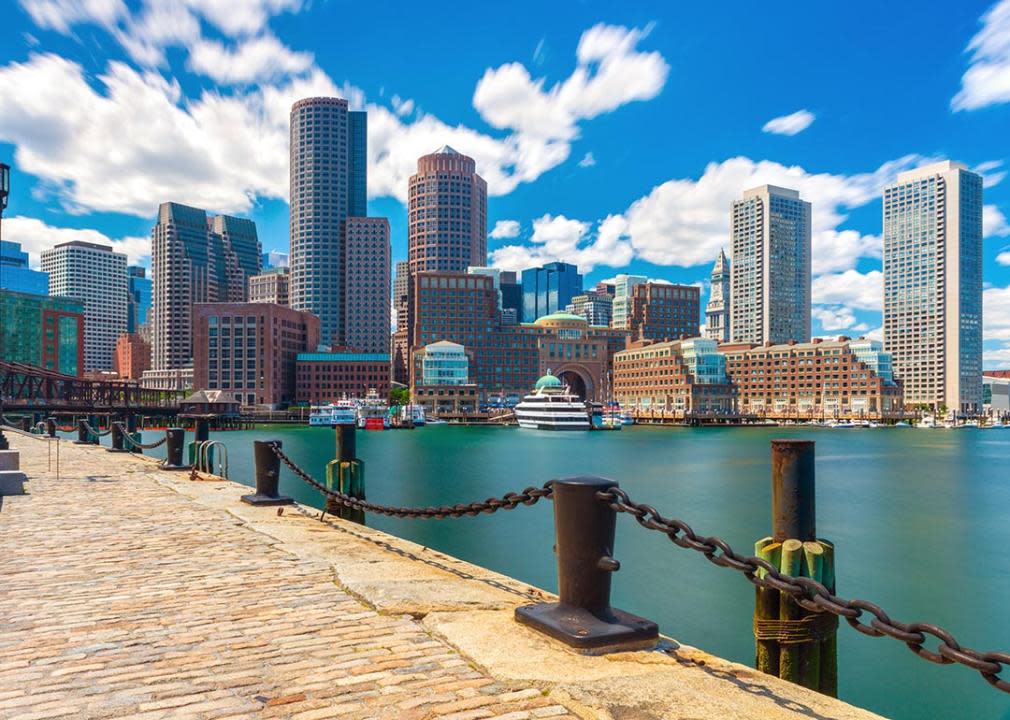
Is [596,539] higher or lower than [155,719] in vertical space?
higher

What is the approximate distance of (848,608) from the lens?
470 centimetres

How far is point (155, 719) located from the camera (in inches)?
189

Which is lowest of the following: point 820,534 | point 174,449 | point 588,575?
point 820,534

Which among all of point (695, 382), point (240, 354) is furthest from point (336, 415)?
point (695, 382)

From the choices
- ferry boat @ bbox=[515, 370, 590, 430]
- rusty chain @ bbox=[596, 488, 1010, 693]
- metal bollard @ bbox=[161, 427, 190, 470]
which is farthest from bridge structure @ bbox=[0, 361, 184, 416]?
ferry boat @ bbox=[515, 370, 590, 430]

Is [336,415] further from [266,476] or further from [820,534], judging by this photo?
[266,476]

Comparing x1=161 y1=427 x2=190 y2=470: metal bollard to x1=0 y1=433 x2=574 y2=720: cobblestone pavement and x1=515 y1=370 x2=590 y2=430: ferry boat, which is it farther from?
x1=515 y1=370 x2=590 y2=430: ferry boat

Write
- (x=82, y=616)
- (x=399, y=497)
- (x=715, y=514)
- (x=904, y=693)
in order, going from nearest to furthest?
(x=82, y=616) → (x=904, y=693) → (x=715, y=514) → (x=399, y=497)

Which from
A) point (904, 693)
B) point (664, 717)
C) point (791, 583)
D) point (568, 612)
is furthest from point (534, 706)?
point (904, 693)

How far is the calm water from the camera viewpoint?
59.8 feet

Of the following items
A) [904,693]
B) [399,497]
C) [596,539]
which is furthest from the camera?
[399,497]

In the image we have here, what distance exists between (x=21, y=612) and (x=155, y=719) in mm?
3930

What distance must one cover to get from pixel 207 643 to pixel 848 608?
A: 5.47 metres

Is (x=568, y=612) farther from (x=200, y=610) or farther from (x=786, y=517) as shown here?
(x=200, y=610)
